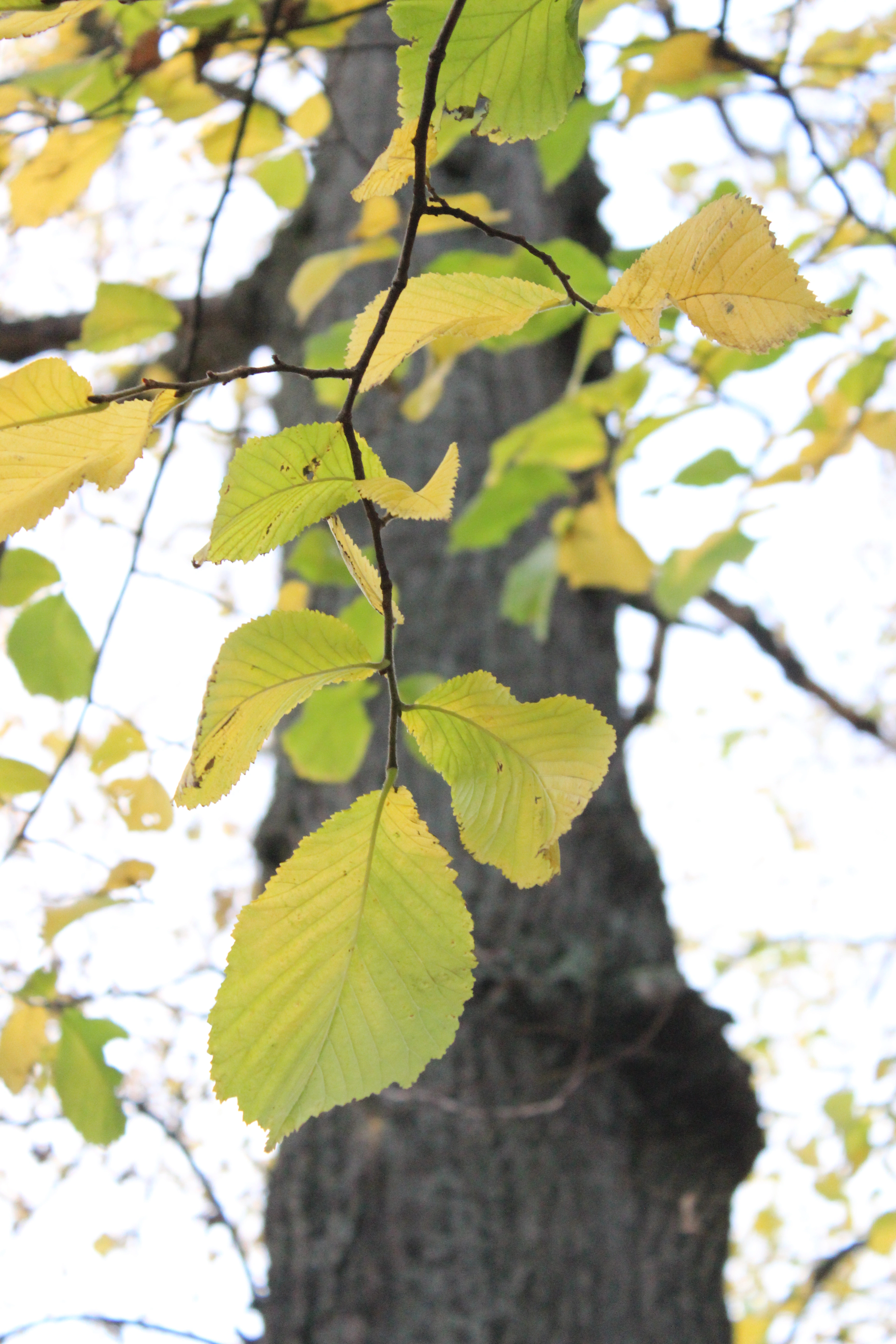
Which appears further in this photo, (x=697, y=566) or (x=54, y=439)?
(x=697, y=566)

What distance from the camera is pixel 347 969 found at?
1.34ft

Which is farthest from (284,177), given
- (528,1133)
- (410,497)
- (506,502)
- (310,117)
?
(528,1133)

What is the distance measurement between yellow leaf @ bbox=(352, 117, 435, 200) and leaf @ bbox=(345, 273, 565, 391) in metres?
0.05

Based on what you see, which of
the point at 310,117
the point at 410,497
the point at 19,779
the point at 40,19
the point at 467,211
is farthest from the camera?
the point at 310,117

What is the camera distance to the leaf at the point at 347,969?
15.7 inches

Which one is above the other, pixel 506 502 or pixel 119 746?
pixel 506 502

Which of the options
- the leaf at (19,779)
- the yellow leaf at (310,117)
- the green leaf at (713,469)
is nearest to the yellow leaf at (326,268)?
the yellow leaf at (310,117)

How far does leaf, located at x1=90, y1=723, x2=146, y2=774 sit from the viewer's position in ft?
3.03

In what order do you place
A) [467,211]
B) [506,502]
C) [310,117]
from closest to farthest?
[467,211] → [310,117] → [506,502]

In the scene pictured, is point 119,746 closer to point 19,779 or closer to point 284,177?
point 19,779

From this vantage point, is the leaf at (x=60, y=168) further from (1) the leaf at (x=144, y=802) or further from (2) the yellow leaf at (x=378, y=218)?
(1) the leaf at (x=144, y=802)

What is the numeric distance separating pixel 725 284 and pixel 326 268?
0.79 m

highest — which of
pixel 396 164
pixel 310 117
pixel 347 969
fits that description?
pixel 310 117

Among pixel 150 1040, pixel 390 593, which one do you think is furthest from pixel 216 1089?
pixel 150 1040
